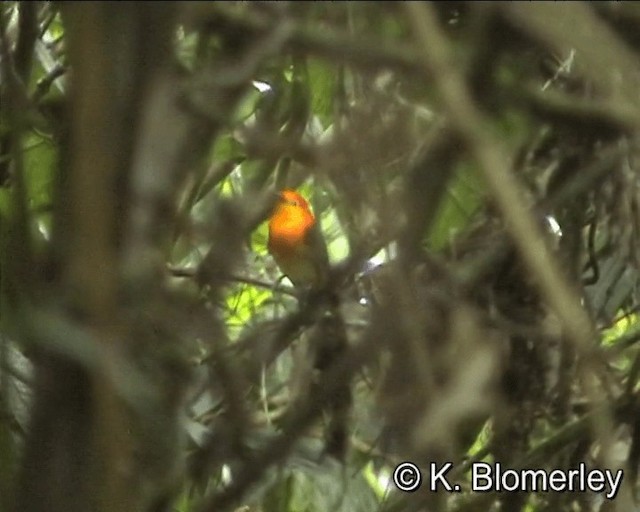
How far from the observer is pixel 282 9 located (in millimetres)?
514

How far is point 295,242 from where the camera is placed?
5.32ft

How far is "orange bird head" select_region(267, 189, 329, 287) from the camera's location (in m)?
1.31

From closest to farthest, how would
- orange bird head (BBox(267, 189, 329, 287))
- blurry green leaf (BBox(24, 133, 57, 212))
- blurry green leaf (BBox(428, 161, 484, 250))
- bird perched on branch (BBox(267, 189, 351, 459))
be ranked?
1. bird perched on branch (BBox(267, 189, 351, 459))
2. blurry green leaf (BBox(428, 161, 484, 250))
3. blurry green leaf (BBox(24, 133, 57, 212))
4. orange bird head (BBox(267, 189, 329, 287))

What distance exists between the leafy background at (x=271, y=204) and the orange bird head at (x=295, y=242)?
43cm

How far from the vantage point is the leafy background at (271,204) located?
17.5 inches

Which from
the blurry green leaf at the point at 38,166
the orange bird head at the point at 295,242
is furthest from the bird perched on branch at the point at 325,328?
the blurry green leaf at the point at 38,166

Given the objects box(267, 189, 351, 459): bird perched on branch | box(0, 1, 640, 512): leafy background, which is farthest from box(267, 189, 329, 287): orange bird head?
box(0, 1, 640, 512): leafy background

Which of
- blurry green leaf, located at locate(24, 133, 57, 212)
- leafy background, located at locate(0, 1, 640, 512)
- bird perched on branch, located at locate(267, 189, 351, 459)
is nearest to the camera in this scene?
leafy background, located at locate(0, 1, 640, 512)

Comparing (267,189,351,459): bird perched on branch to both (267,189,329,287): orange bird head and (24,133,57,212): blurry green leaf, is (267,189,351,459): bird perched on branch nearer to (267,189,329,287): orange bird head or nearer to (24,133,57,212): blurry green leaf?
(267,189,329,287): orange bird head

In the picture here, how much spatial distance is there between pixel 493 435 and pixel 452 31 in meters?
0.52

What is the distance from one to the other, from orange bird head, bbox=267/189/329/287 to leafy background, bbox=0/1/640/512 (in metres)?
0.43

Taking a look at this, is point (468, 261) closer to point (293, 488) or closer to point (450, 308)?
point (450, 308)

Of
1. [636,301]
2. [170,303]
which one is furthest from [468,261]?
[636,301]

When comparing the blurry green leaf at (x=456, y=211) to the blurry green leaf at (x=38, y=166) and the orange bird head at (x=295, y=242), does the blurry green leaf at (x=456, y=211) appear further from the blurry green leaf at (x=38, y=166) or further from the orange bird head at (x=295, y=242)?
the blurry green leaf at (x=38, y=166)
